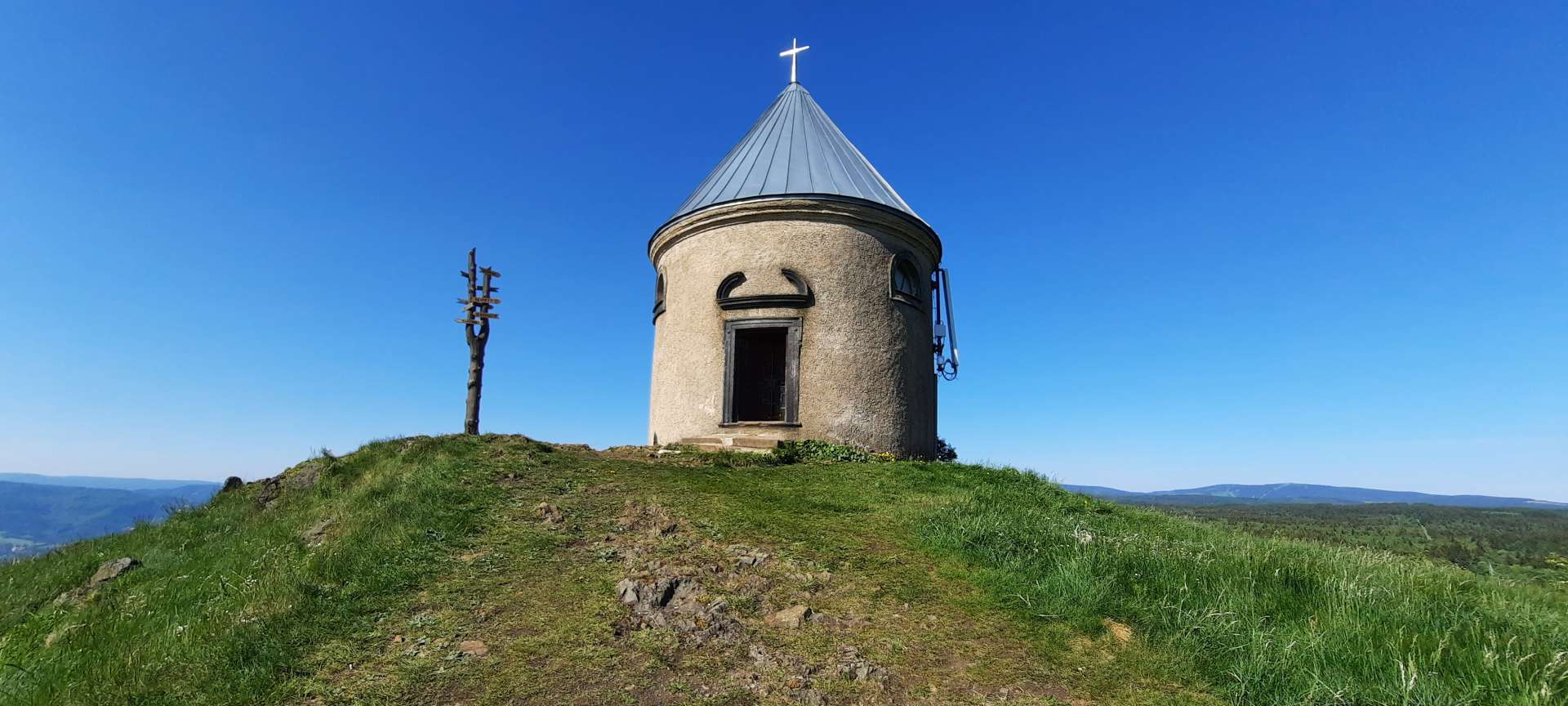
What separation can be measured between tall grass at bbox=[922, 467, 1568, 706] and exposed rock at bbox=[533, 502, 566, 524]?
3848mm

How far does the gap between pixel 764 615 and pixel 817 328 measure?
8.84m

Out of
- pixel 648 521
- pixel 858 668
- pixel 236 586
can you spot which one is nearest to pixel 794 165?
pixel 648 521

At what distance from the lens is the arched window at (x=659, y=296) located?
15531 millimetres

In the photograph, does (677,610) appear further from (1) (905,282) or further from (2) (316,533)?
(1) (905,282)

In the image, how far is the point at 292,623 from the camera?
15.8ft

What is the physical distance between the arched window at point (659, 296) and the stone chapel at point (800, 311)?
0.27m

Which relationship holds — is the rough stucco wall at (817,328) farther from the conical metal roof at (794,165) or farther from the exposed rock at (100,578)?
the exposed rock at (100,578)

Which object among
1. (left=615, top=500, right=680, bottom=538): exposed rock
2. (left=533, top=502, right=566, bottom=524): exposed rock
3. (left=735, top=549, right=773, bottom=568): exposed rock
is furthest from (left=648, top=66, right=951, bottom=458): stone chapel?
(left=735, top=549, right=773, bottom=568): exposed rock

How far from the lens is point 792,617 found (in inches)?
195

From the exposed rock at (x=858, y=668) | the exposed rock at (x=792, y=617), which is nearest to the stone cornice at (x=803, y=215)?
the exposed rock at (x=792, y=617)

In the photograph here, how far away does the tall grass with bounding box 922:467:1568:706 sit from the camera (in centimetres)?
387

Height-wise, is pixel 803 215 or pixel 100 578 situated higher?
pixel 803 215

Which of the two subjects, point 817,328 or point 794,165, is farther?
point 794,165

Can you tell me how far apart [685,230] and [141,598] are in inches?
407
